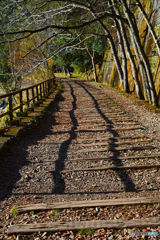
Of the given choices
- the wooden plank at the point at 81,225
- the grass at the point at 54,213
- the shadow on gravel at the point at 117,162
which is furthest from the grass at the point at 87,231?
the shadow on gravel at the point at 117,162

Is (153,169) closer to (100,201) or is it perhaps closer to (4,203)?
(100,201)

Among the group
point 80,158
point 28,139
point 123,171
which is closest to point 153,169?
point 123,171

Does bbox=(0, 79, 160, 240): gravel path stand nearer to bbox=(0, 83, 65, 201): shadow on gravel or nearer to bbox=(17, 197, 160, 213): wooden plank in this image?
bbox=(0, 83, 65, 201): shadow on gravel

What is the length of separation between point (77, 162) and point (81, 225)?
221cm

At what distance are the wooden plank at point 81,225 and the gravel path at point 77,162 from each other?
0.51ft

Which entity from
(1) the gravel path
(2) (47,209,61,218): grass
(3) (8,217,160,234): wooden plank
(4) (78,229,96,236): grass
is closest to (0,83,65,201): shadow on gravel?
(1) the gravel path

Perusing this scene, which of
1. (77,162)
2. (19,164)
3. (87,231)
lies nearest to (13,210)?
(87,231)

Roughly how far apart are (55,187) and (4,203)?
951 millimetres

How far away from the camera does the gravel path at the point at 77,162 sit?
3.92 metres

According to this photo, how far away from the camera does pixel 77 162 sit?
16.9 ft

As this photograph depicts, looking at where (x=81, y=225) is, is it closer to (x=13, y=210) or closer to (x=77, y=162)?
(x=13, y=210)

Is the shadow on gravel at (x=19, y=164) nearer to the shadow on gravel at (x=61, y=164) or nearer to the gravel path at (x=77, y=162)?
the gravel path at (x=77, y=162)

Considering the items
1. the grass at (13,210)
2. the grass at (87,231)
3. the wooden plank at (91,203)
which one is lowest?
the grass at (87,231)

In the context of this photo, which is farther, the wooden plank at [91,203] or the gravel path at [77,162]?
the gravel path at [77,162]
